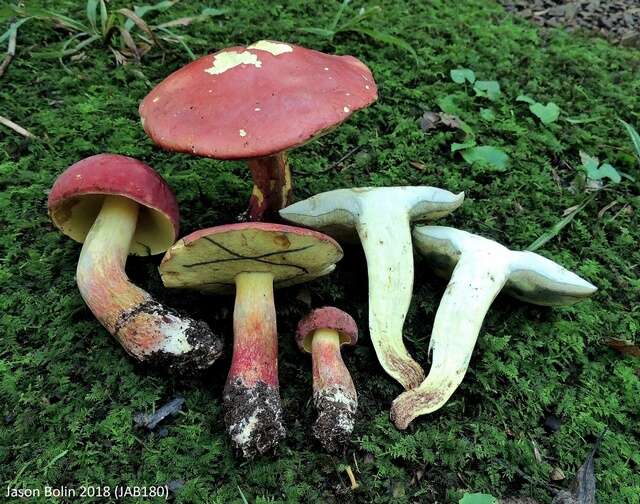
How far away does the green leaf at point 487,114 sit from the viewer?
11.8 ft

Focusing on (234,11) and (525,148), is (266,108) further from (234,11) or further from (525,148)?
(234,11)

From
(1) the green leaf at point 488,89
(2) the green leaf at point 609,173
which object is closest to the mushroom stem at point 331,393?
(2) the green leaf at point 609,173

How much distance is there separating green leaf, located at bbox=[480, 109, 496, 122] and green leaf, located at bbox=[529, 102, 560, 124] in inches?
10.7

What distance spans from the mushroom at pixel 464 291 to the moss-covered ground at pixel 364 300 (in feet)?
0.31

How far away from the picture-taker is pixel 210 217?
2.82m

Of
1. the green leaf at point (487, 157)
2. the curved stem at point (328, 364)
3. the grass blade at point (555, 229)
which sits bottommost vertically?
the grass blade at point (555, 229)

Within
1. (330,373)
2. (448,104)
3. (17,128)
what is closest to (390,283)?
(330,373)

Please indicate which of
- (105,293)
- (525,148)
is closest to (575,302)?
(525,148)

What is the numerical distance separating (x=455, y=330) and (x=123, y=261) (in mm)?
1410

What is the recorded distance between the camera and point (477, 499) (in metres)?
1.92

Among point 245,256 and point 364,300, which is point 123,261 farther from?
point 364,300

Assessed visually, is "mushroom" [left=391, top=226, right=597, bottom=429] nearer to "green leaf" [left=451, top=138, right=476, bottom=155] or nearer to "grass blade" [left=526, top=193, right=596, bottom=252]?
"grass blade" [left=526, top=193, right=596, bottom=252]

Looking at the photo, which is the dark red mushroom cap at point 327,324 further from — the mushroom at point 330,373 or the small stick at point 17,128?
the small stick at point 17,128

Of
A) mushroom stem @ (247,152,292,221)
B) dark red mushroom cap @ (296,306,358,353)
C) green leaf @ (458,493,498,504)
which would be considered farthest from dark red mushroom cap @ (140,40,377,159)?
green leaf @ (458,493,498,504)
